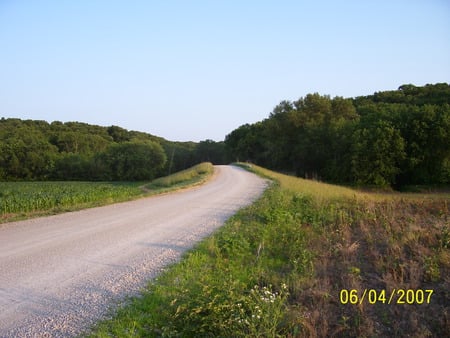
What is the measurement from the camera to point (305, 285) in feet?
17.9

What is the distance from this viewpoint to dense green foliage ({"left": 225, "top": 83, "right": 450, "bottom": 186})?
125 feet

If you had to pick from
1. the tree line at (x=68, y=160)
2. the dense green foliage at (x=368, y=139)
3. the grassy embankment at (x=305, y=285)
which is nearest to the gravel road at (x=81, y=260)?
the grassy embankment at (x=305, y=285)

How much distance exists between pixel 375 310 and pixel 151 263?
4.19 metres

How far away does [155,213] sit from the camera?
1239 cm

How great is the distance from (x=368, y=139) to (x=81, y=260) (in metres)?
40.2

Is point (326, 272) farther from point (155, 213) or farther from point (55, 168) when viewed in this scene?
point (55, 168)

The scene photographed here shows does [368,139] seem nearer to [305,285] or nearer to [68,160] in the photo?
[305,285]

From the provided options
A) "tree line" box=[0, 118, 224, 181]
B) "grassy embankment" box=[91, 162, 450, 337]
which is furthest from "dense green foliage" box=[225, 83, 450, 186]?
"tree line" box=[0, 118, 224, 181]

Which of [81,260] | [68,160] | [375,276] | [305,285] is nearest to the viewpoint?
[305,285]

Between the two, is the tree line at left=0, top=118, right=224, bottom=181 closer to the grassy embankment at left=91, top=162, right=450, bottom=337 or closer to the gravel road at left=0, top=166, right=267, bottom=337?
the gravel road at left=0, top=166, right=267, bottom=337

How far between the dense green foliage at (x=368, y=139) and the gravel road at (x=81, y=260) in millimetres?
19573

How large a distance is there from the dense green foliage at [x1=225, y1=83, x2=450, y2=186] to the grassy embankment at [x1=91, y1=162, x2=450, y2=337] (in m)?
20.0

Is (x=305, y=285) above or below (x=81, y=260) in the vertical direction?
below

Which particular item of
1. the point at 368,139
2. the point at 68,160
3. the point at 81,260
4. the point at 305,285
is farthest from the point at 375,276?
the point at 68,160
